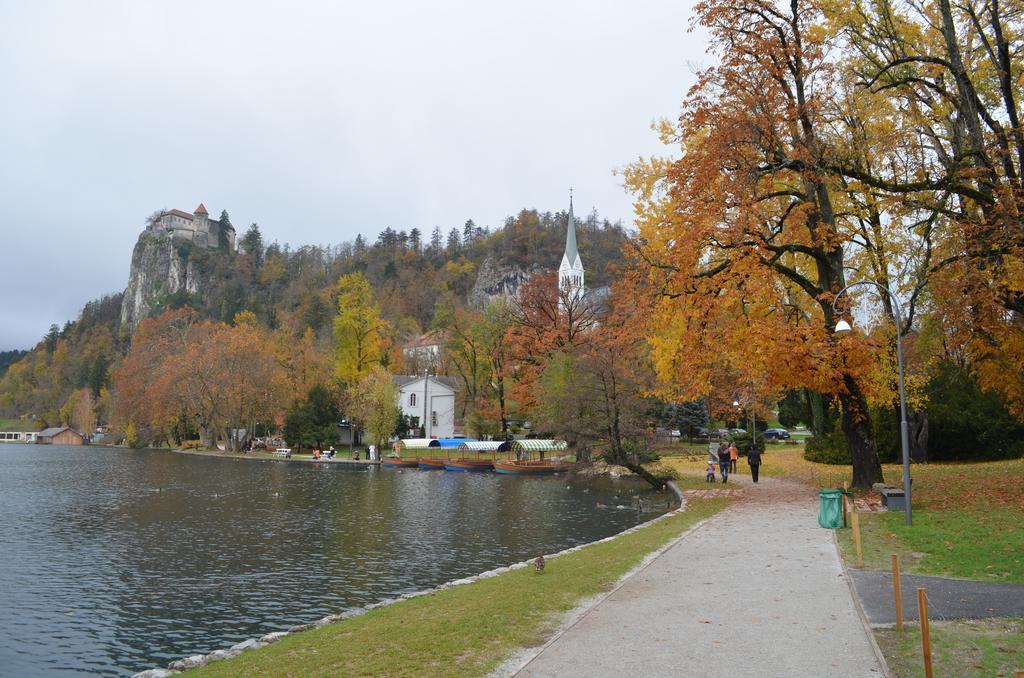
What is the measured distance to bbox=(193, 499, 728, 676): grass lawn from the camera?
25.7ft

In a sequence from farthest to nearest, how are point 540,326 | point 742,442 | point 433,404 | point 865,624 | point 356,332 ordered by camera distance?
point 433,404
point 356,332
point 540,326
point 742,442
point 865,624

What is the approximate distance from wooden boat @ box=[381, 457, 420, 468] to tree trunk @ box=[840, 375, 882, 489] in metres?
39.5

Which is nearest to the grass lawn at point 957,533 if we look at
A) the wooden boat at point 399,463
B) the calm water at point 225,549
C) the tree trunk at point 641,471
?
the calm water at point 225,549

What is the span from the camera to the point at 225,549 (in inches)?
804

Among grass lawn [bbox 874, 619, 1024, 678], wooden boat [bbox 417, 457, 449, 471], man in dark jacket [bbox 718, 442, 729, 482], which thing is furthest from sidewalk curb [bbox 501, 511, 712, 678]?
wooden boat [bbox 417, 457, 449, 471]

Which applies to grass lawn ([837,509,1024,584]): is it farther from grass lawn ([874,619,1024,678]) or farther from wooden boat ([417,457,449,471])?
wooden boat ([417,457,449,471])

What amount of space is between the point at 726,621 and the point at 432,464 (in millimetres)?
46370

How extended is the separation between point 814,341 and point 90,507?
94.9 ft

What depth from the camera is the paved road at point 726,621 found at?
283 inches

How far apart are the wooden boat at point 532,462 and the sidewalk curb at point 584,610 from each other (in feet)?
106

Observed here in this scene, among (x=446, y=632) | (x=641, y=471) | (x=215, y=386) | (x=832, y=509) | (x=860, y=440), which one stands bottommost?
(x=641, y=471)

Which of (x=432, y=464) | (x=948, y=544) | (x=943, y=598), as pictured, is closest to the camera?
(x=943, y=598)

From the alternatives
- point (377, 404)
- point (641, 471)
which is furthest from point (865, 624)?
point (377, 404)

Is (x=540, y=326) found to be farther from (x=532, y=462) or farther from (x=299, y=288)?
(x=299, y=288)
